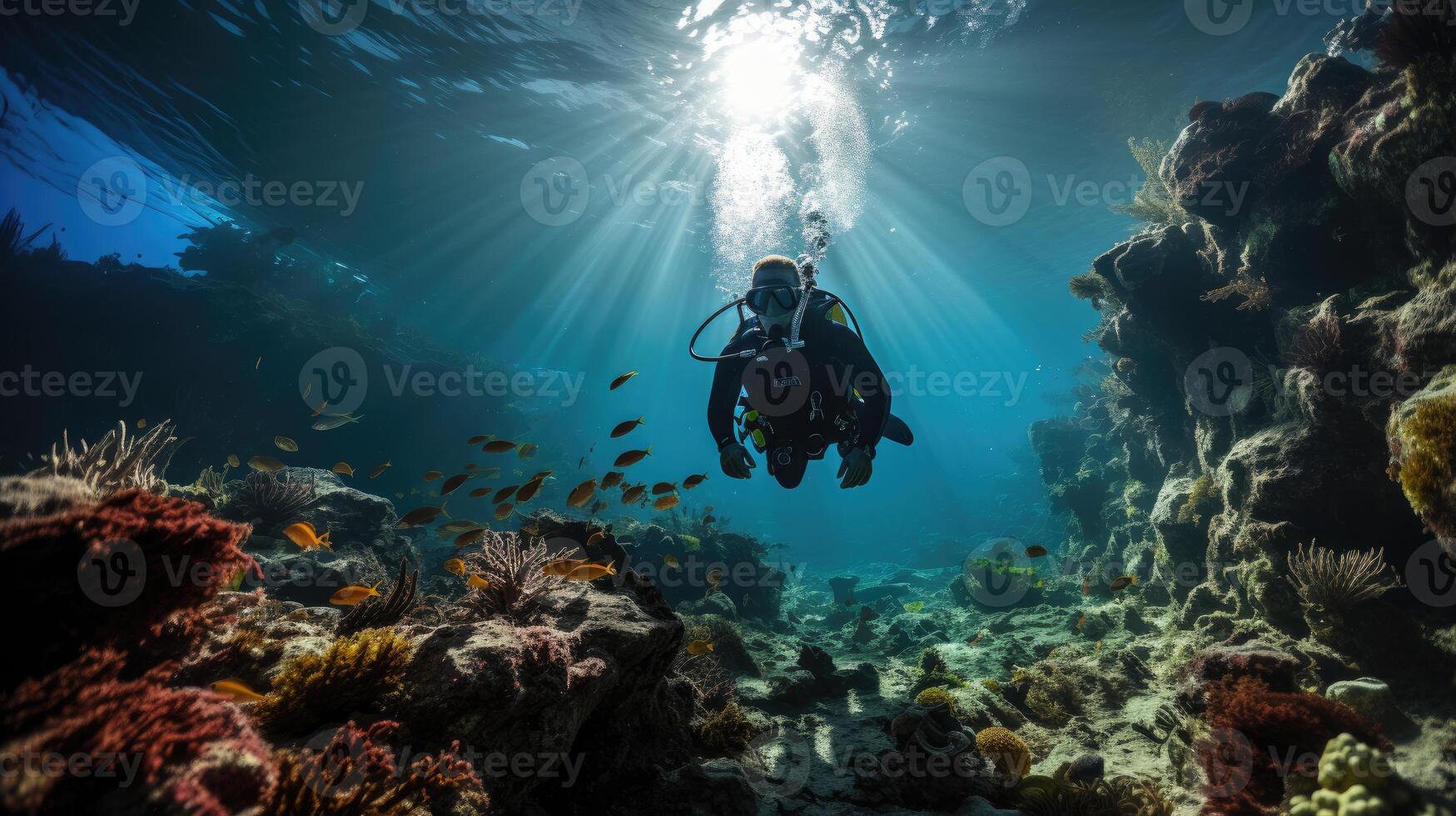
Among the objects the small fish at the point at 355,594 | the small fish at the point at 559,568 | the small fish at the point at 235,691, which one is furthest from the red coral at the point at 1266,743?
the small fish at the point at 355,594

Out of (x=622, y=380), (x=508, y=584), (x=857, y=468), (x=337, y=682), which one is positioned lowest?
(x=337, y=682)

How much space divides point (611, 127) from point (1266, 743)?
742 inches

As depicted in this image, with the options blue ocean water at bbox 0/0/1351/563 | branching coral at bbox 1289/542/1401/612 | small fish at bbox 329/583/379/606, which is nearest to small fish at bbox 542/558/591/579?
small fish at bbox 329/583/379/606

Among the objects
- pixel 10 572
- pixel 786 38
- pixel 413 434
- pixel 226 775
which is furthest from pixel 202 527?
pixel 413 434

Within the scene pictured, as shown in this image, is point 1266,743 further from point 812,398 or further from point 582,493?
point 582,493

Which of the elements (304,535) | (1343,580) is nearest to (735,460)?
(304,535)

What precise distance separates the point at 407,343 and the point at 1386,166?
31459 millimetres

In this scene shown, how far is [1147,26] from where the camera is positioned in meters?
13.6

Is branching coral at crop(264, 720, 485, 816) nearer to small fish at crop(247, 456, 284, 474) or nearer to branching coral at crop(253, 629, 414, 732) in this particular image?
branching coral at crop(253, 629, 414, 732)

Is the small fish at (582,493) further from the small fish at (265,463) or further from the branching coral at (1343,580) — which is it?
the branching coral at (1343,580)

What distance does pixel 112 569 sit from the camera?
2.07 m

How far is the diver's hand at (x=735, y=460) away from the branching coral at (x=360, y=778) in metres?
3.38

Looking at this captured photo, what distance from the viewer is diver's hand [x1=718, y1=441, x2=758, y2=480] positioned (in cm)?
540

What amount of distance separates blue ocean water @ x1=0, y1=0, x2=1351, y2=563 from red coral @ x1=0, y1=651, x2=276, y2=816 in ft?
47.6
